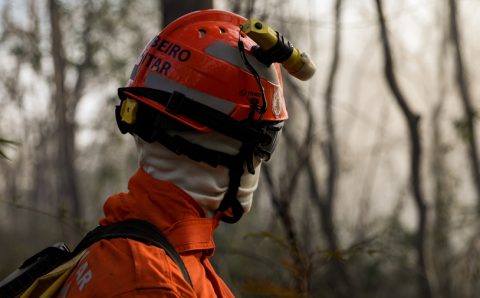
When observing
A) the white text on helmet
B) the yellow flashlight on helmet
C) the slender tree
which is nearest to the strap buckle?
the white text on helmet

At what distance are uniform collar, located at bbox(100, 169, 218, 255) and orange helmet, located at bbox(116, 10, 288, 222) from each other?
0.13 m

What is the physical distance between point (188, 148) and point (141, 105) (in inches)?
8.6

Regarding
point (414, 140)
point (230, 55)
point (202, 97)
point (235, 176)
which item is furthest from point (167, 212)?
point (414, 140)

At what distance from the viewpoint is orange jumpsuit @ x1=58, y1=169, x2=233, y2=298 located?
1.68 meters

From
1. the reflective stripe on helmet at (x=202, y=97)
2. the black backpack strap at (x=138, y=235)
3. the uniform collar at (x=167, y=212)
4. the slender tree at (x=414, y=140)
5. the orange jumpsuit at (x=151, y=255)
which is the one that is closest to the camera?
the orange jumpsuit at (x=151, y=255)

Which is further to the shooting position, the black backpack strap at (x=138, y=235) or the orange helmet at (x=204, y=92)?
the orange helmet at (x=204, y=92)

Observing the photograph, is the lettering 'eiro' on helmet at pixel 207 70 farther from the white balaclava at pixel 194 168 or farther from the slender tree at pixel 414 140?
the slender tree at pixel 414 140

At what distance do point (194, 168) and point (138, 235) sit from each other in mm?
338

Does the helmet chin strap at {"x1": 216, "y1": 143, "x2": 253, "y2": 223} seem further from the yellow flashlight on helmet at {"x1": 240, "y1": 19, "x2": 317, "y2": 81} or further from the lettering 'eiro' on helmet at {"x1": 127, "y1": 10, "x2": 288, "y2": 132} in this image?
the yellow flashlight on helmet at {"x1": 240, "y1": 19, "x2": 317, "y2": 81}

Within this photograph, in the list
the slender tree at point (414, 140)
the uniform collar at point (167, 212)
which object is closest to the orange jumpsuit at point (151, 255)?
the uniform collar at point (167, 212)

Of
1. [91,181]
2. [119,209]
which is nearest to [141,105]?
[119,209]

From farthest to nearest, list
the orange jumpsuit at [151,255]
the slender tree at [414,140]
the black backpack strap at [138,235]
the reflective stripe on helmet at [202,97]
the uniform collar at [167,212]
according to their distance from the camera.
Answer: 1. the slender tree at [414,140]
2. the reflective stripe on helmet at [202,97]
3. the uniform collar at [167,212]
4. the black backpack strap at [138,235]
5. the orange jumpsuit at [151,255]

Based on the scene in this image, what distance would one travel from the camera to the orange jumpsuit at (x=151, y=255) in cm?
168

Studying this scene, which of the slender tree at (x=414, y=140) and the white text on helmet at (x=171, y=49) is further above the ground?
the white text on helmet at (x=171, y=49)
